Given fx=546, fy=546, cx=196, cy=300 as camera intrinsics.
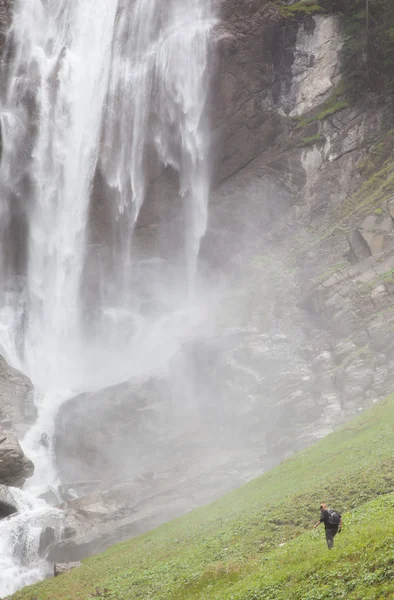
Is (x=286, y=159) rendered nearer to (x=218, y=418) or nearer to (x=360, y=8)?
(x=360, y=8)

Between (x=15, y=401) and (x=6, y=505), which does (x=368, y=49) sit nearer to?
(x=15, y=401)

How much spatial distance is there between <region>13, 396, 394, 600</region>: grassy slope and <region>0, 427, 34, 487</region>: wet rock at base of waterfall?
8.45 meters

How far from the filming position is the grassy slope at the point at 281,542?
10945mm

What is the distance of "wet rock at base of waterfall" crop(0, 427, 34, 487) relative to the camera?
100 feet

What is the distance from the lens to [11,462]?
101 ft

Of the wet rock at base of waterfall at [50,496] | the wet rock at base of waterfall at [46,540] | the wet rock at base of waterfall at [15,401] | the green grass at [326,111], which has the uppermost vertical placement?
the green grass at [326,111]

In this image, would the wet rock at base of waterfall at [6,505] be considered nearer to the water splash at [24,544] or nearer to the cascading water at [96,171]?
the water splash at [24,544]

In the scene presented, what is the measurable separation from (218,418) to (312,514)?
1867 cm

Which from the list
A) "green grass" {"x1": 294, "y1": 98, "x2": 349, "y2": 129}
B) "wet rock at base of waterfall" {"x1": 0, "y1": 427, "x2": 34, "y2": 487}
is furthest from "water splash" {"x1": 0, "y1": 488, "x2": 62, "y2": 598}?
"green grass" {"x1": 294, "y1": 98, "x2": 349, "y2": 129}

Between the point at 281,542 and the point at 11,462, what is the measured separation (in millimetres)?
19403

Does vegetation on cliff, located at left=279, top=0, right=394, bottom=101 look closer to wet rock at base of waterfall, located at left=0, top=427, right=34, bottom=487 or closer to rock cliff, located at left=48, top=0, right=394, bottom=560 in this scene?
rock cliff, located at left=48, top=0, right=394, bottom=560

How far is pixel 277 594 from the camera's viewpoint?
11148 mm

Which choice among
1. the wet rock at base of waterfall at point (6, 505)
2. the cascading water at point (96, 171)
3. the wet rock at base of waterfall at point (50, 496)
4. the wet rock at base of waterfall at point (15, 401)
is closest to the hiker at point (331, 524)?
the wet rock at base of waterfall at point (6, 505)

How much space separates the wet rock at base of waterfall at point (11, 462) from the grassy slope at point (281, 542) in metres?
8.45
